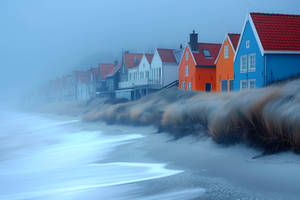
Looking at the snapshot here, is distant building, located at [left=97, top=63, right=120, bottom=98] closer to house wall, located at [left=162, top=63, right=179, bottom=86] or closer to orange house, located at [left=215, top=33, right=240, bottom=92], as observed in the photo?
house wall, located at [left=162, top=63, right=179, bottom=86]

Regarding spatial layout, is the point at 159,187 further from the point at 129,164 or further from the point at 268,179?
the point at 129,164

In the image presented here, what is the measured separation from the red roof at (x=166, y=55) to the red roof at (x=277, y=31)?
19.9 m

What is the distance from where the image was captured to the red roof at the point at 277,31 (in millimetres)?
25281

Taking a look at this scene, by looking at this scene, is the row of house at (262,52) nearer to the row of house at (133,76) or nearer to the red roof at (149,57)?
the row of house at (133,76)

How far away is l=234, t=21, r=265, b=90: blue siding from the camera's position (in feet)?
84.0

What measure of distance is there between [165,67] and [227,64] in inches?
566

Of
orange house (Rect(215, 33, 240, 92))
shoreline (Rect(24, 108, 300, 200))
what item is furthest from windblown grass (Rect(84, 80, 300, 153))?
orange house (Rect(215, 33, 240, 92))

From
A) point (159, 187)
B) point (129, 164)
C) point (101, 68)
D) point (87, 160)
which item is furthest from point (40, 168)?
point (101, 68)

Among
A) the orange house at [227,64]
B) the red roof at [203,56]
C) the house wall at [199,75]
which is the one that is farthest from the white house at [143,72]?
the orange house at [227,64]

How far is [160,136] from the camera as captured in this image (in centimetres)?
1465

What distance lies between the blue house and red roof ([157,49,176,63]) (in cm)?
1838

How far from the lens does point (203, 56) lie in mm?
38875

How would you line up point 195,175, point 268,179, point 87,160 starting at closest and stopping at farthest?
point 268,179 < point 195,175 < point 87,160

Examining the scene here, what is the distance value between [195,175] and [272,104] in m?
2.91
